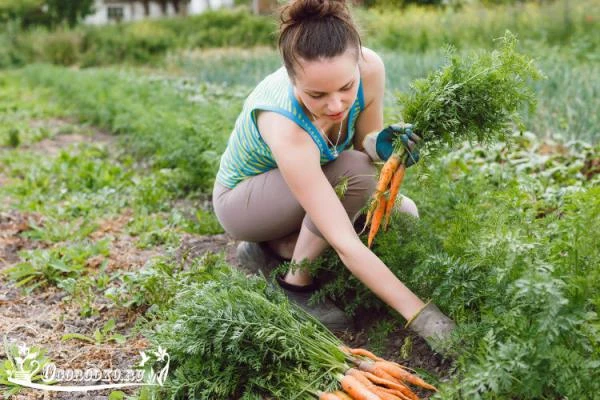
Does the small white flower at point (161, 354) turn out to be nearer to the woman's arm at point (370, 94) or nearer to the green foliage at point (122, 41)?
the woman's arm at point (370, 94)

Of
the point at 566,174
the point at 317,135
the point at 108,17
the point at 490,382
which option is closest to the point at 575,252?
the point at 490,382

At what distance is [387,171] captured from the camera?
2.60 metres

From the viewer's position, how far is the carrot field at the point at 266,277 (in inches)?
77.0

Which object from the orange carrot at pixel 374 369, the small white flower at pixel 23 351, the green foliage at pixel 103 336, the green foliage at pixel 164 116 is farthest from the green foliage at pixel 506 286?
the green foliage at pixel 164 116

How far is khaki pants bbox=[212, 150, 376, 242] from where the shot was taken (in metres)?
2.89

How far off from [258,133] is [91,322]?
1116mm

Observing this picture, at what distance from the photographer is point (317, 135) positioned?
2.68 meters

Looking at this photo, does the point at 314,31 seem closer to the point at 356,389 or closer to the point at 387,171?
the point at 387,171

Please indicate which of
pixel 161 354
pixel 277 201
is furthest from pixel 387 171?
pixel 161 354

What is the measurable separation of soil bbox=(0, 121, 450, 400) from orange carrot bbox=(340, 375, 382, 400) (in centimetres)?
35

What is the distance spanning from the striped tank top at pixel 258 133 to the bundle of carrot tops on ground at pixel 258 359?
2.26 feet

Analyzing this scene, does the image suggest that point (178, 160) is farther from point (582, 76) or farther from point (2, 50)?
point (2, 50)

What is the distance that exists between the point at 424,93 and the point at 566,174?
1823 mm

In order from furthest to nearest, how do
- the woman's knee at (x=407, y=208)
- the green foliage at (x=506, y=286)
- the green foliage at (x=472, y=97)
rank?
1. the woman's knee at (x=407, y=208)
2. the green foliage at (x=472, y=97)
3. the green foliage at (x=506, y=286)
